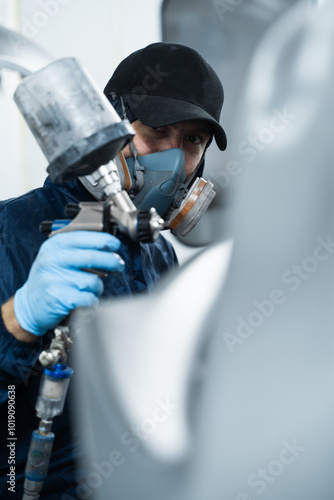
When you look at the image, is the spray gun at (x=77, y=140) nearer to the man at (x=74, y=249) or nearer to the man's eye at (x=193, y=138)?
the man at (x=74, y=249)

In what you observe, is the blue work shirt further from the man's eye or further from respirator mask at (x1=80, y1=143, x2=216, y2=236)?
the man's eye

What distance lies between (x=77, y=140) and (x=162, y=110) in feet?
1.58

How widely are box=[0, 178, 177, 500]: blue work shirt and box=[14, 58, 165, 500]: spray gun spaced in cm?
9

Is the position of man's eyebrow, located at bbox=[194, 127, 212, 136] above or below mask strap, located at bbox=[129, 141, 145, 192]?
above

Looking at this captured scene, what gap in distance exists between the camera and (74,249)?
2.32 ft

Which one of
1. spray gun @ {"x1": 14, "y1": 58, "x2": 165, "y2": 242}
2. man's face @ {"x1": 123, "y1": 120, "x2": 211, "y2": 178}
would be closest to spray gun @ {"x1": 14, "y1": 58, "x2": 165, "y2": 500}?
spray gun @ {"x1": 14, "y1": 58, "x2": 165, "y2": 242}

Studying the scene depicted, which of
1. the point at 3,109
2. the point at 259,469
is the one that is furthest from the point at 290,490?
the point at 3,109

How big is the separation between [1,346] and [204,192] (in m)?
0.64

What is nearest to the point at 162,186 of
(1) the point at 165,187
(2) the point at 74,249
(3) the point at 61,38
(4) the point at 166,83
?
(1) the point at 165,187

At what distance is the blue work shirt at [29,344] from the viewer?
30.6 inches

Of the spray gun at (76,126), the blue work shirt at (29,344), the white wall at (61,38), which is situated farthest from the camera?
the white wall at (61,38)

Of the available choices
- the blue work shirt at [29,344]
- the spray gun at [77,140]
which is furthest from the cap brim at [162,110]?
the spray gun at [77,140]

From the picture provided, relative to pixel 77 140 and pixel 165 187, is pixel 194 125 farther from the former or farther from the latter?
pixel 77 140

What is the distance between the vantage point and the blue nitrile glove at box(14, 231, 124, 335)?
2.30 feet
